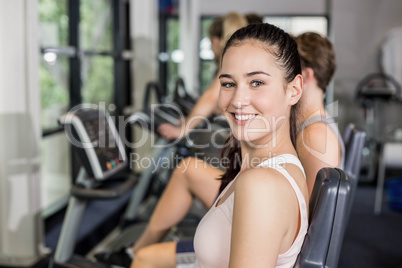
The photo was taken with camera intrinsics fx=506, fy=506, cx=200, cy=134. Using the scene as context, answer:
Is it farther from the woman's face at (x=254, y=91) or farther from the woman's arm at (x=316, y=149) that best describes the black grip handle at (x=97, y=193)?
the woman's face at (x=254, y=91)

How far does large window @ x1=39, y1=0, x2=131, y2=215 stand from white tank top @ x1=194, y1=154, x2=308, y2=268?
7.61ft

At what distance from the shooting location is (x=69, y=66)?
12.4 feet

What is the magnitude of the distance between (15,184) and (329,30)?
189 inches

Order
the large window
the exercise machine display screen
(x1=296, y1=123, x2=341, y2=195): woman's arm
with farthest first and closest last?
1. the large window
2. the exercise machine display screen
3. (x1=296, y1=123, x2=341, y2=195): woman's arm

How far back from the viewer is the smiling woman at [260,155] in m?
1.02

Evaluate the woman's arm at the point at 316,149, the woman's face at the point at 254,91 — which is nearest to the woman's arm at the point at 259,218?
the woman's face at the point at 254,91

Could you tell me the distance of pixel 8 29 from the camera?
238 cm

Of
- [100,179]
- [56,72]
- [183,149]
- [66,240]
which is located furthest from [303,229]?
[56,72]

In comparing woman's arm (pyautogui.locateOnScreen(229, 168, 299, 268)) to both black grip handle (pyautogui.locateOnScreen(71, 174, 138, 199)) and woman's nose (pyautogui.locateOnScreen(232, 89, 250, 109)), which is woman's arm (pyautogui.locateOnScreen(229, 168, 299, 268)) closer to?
woman's nose (pyautogui.locateOnScreen(232, 89, 250, 109))

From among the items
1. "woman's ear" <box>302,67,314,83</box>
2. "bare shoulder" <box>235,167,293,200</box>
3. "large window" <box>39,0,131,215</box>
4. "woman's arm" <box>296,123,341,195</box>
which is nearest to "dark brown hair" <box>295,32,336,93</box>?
"woman's ear" <box>302,67,314,83</box>

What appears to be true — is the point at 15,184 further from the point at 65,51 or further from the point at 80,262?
the point at 65,51

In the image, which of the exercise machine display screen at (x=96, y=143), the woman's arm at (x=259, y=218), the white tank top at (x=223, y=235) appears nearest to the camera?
the woman's arm at (x=259, y=218)

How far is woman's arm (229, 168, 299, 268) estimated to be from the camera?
39.4 inches
